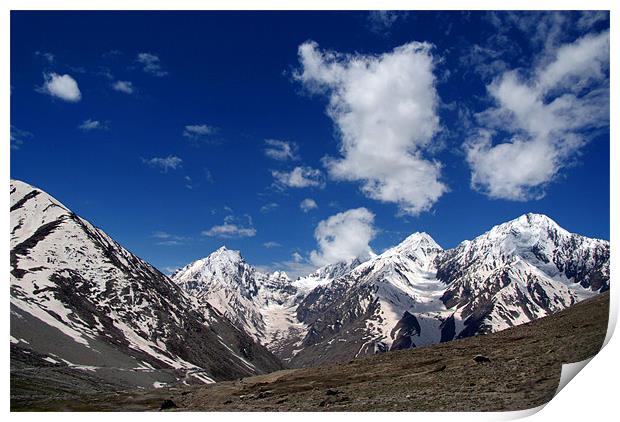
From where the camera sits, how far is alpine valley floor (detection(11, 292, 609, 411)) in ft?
142

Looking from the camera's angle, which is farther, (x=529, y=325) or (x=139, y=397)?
(x=529, y=325)

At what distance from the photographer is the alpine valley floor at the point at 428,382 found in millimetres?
43250

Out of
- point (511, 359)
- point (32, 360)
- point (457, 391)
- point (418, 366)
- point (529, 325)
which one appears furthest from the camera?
point (32, 360)

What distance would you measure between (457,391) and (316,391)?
16.3 m

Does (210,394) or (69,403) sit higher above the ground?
(210,394)

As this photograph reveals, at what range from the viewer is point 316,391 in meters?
54.6

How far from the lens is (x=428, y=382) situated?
164ft
